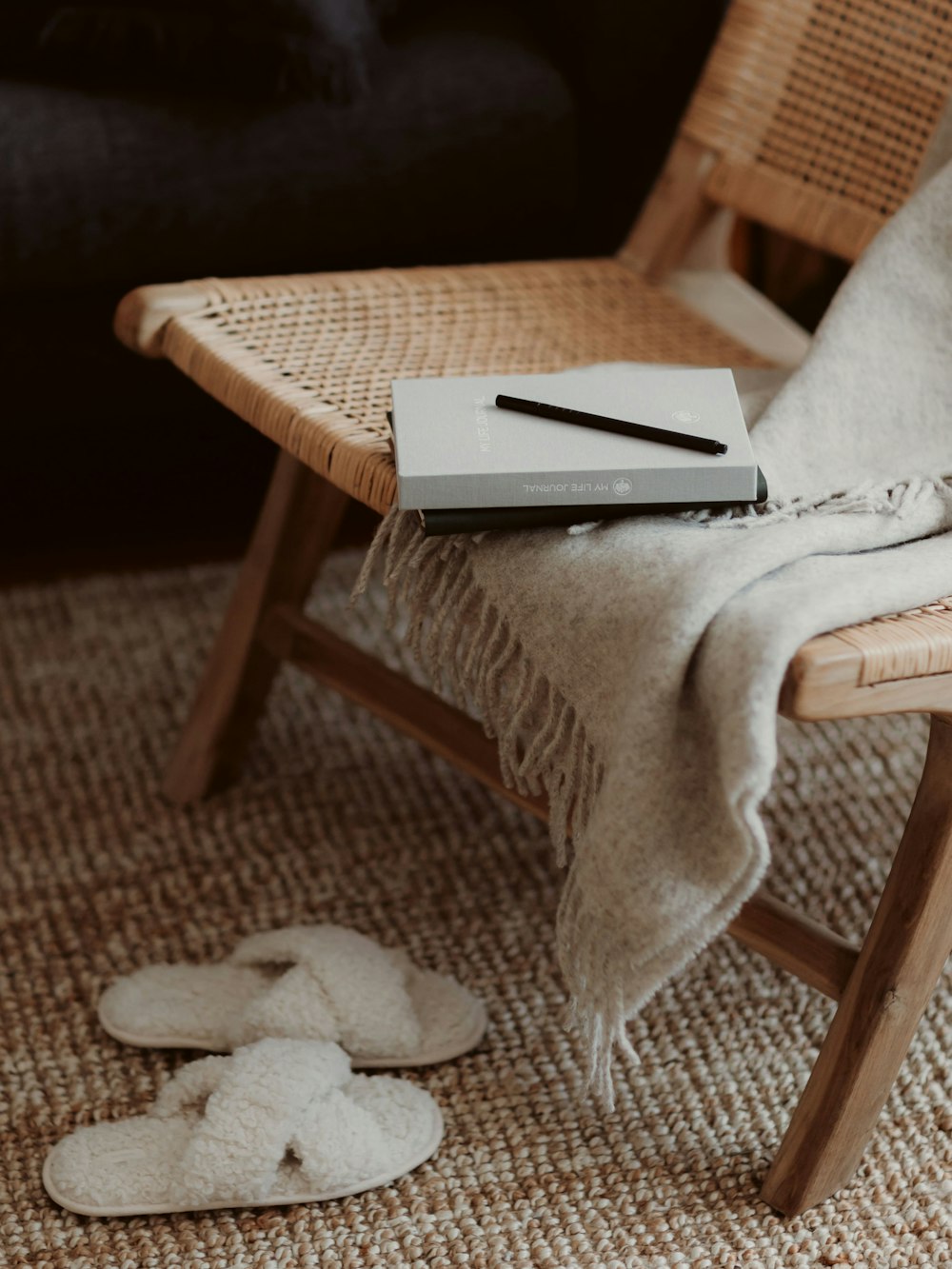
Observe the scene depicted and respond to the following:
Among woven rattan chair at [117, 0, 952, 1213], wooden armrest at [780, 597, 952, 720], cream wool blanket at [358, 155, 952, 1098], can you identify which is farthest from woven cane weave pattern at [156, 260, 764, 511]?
wooden armrest at [780, 597, 952, 720]

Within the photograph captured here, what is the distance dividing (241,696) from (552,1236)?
0.48 m

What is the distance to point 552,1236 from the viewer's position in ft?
2.43

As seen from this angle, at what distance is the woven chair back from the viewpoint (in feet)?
3.39

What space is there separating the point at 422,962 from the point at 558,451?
0.41 m

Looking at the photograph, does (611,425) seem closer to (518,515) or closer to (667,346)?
(518,515)

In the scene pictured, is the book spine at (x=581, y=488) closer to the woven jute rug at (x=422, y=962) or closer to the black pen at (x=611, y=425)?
the black pen at (x=611, y=425)

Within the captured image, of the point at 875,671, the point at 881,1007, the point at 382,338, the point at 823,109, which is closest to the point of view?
the point at 875,671

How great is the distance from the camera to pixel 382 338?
37.1 inches

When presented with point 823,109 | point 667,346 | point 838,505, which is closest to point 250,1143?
point 838,505

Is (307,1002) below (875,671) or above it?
below

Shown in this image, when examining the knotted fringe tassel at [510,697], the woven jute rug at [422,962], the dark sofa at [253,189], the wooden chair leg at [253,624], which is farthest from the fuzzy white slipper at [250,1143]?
the dark sofa at [253,189]

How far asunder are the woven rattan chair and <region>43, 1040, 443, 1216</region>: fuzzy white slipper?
0.20 meters

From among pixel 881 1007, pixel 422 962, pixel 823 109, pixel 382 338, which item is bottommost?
pixel 422 962

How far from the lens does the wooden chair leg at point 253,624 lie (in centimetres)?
98
